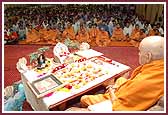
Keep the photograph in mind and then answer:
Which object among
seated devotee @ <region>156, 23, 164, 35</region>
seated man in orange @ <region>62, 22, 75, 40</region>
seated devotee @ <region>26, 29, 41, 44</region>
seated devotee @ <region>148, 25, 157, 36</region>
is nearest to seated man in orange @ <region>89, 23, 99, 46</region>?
seated man in orange @ <region>62, 22, 75, 40</region>

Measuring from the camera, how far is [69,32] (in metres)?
2.05

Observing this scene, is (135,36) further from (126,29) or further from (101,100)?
(101,100)

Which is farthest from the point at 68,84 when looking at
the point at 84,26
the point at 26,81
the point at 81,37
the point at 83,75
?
the point at 81,37

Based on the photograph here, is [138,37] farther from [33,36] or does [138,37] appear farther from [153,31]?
[33,36]

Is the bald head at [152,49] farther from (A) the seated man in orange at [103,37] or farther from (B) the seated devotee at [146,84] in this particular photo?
(A) the seated man in orange at [103,37]

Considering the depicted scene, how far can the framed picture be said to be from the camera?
1524 millimetres

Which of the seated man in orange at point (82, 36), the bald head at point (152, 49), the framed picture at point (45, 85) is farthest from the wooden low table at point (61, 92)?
the bald head at point (152, 49)

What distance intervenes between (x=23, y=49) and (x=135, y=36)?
1.01 m

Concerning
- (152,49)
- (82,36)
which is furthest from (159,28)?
(82,36)

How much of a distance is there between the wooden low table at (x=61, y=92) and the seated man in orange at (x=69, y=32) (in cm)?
32

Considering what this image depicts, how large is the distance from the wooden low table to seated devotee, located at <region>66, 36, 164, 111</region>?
20 centimetres

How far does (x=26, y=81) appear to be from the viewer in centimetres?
180

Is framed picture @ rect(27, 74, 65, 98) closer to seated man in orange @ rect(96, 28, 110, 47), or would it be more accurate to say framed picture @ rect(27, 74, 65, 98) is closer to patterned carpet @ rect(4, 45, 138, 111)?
seated man in orange @ rect(96, 28, 110, 47)

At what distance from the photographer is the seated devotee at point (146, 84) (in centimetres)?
136
